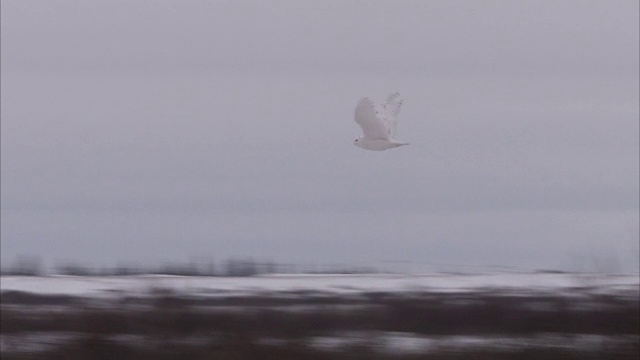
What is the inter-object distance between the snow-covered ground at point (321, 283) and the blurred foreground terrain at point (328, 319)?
0.04 metres

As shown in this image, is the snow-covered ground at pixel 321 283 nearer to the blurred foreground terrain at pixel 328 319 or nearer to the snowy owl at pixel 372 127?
the blurred foreground terrain at pixel 328 319

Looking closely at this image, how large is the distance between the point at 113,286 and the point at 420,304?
14.4ft

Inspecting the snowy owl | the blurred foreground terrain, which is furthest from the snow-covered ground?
the snowy owl

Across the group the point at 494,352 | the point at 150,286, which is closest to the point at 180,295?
the point at 150,286

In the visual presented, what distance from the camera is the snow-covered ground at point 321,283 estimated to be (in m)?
18.0

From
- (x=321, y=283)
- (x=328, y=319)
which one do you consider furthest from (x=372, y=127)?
(x=321, y=283)

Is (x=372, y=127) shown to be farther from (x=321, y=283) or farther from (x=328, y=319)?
(x=321, y=283)

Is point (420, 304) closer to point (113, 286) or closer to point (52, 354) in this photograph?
point (113, 286)

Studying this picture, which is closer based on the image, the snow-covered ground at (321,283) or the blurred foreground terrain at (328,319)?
the blurred foreground terrain at (328,319)

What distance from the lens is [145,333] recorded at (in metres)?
16.5

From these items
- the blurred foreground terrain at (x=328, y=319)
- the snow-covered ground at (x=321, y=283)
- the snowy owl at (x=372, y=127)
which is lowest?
the blurred foreground terrain at (x=328, y=319)

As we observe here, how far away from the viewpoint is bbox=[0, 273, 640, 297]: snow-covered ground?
711 inches

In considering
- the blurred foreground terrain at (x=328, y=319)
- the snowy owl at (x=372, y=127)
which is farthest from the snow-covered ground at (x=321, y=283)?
the snowy owl at (x=372, y=127)

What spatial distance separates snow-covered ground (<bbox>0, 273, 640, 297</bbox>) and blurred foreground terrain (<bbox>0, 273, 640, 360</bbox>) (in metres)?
0.04
